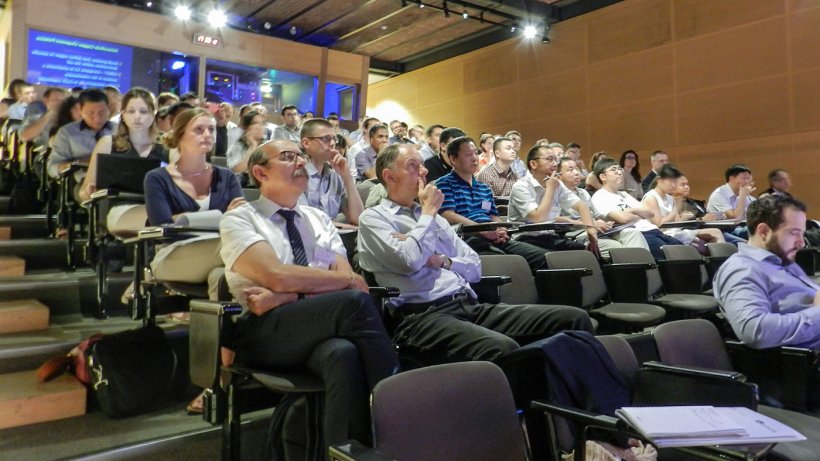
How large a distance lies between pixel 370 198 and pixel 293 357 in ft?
5.86

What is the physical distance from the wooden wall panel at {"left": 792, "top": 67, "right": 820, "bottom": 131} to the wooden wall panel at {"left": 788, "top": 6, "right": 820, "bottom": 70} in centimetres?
10

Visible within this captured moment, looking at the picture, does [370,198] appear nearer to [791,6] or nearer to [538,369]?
[538,369]

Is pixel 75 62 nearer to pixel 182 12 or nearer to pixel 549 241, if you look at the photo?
pixel 182 12

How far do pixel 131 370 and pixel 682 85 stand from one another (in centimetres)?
687

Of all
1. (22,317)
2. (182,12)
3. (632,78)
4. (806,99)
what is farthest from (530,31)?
(22,317)

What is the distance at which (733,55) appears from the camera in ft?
20.8

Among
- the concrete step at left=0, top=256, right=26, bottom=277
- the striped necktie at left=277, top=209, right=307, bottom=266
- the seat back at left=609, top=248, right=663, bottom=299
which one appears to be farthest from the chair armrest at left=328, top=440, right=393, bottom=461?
the concrete step at left=0, top=256, right=26, bottom=277

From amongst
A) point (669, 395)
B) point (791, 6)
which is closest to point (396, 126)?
point (791, 6)

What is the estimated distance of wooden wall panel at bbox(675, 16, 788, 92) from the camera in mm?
6031

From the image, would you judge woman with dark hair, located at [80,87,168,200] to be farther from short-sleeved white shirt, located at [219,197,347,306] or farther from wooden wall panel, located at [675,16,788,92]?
wooden wall panel, located at [675,16,788,92]

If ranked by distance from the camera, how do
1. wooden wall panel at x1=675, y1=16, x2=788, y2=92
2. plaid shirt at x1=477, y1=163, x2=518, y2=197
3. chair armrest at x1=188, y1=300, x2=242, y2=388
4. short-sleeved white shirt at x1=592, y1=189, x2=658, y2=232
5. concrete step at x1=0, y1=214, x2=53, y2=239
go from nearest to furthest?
1. chair armrest at x1=188, y1=300, x2=242, y2=388
2. concrete step at x1=0, y1=214, x2=53, y2=239
3. short-sleeved white shirt at x1=592, y1=189, x2=658, y2=232
4. plaid shirt at x1=477, y1=163, x2=518, y2=197
5. wooden wall panel at x1=675, y1=16, x2=788, y2=92

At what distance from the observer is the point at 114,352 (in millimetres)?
1958

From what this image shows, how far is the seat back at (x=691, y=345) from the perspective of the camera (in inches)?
70.3

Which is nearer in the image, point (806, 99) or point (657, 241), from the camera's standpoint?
point (657, 241)
